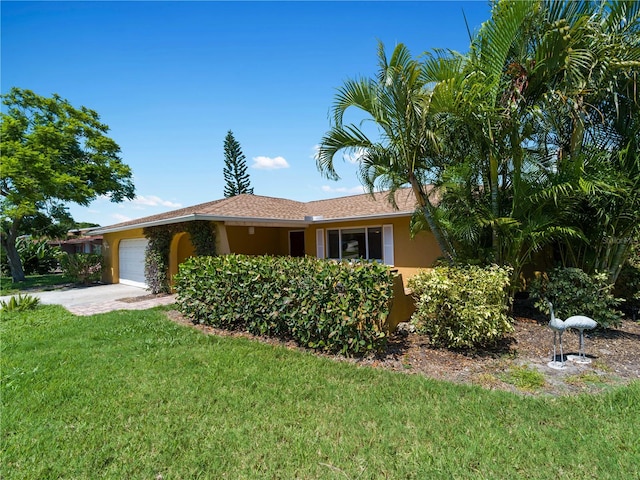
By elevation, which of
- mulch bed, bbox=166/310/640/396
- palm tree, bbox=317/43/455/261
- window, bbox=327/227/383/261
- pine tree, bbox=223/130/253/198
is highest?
pine tree, bbox=223/130/253/198

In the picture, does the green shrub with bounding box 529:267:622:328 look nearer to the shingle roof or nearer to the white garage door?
the shingle roof

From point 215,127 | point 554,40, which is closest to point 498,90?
point 554,40

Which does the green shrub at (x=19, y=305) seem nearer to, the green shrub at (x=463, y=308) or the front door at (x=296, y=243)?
the front door at (x=296, y=243)

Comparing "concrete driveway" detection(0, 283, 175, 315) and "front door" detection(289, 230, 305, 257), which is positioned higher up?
"front door" detection(289, 230, 305, 257)

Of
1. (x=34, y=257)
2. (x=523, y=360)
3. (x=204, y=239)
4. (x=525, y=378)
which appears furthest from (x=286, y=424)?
(x=34, y=257)

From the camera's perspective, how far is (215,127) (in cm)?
1116

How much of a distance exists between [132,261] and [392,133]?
14.0m

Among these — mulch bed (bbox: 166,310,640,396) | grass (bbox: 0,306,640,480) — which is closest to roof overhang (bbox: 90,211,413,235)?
mulch bed (bbox: 166,310,640,396)

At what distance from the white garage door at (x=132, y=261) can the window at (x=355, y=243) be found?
8.16m

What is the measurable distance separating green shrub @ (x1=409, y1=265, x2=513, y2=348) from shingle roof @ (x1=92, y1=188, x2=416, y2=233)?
158 inches

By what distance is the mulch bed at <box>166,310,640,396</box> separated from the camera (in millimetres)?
4293

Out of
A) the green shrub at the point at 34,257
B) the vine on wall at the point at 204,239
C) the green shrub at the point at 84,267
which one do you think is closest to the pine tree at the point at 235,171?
the green shrub at the point at 34,257

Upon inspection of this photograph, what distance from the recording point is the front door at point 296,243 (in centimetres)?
1595

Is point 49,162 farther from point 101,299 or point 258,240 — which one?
point 258,240
